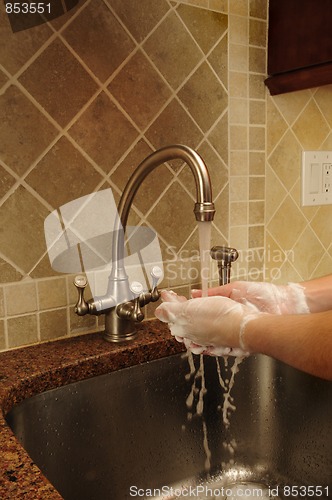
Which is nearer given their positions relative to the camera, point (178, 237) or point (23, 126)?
point (23, 126)

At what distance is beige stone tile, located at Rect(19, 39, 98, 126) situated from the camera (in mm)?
897

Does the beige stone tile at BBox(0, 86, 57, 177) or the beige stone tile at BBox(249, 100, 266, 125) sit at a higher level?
the beige stone tile at BBox(249, 100, 266, 125)

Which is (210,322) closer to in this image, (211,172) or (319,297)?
(319,297)

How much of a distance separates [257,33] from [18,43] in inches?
23.8

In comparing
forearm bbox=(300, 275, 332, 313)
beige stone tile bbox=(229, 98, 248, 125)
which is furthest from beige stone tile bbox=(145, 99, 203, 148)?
forearm bbox=(300, 275, 332, 313)

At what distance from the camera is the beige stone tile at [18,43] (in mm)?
857

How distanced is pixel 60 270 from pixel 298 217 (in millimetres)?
691

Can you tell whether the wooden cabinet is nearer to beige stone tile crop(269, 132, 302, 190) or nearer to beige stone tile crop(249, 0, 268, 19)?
beige stone tile crop(249, 0, 268, 19)

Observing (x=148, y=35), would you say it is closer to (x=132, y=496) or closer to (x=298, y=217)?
(x=298, y=217)

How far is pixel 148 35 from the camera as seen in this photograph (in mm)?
1009

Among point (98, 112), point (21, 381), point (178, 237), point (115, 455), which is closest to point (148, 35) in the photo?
point (98, 112)

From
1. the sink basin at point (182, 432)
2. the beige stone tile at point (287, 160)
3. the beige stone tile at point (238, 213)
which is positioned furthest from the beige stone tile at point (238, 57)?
the sink basin at point (182, 432)

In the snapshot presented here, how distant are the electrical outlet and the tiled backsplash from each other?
0.04 metres

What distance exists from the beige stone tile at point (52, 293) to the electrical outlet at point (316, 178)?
72 centimetres
